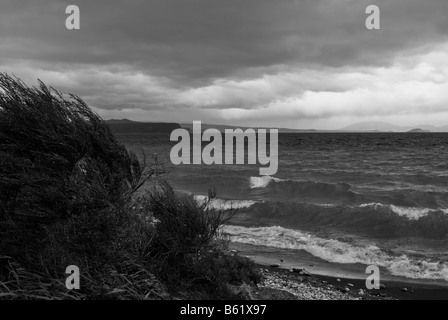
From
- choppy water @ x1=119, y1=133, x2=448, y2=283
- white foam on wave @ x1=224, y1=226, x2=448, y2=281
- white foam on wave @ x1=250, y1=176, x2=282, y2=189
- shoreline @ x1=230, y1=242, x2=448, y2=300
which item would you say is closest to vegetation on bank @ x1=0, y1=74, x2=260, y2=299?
shoreline @ x1=230, y1=242, x2=448, y2=300

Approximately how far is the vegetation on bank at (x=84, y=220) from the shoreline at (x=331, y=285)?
2.66 m

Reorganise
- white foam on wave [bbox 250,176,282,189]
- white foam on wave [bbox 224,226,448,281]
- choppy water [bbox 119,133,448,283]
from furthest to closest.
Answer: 1. white foam on wave [bbox 250,176,282,189]
2. choppy water [bbox 119,133,448,283]
3. white foam on wave [bbox 224,226,448,281]

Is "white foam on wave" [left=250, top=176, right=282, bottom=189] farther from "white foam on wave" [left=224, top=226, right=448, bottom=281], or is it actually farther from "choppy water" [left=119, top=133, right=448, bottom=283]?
"white foam on wave" [left=224, top=226, right=448, bottom=281]

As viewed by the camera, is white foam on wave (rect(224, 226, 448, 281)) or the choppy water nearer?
white foam on wave (rect(224, 226, 448, 281))

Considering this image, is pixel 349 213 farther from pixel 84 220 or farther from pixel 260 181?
pixel 84 220

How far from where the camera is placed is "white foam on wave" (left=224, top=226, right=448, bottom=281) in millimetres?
12633

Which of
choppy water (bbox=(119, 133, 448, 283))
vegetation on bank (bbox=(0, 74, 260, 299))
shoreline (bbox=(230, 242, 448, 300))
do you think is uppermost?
vegetation on bank (bbox=(0, 74, 260, 299))

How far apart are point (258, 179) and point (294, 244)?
15.6 m

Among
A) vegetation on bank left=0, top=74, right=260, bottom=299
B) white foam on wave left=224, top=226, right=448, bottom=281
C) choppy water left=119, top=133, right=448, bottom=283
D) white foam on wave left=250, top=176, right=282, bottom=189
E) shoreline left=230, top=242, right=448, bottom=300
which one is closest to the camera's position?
vegetation on bank left=0, top=74, right=260, bottom=299

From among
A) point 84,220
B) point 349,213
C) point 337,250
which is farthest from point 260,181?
point 84,220

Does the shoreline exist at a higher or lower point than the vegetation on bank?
lower

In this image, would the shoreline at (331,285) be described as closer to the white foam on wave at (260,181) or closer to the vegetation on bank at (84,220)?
the vegetation on bank at (84,220)

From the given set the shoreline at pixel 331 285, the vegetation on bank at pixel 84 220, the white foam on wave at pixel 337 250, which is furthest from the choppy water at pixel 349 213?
the vegetation on bank at pixel 84 220

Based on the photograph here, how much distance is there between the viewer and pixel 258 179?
3141 cm
